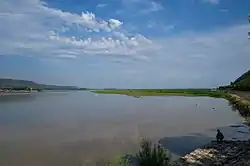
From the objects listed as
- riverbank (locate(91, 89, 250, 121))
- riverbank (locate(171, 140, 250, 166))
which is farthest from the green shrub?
riverbank (locate(91, 89, 250, 121))

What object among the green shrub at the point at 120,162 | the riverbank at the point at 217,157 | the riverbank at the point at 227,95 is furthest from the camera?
the riverbank at the point at 227,95

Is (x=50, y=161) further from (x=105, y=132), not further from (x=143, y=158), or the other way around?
(x=105, y=132)

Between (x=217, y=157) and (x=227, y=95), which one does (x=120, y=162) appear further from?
(x=227, y=95)

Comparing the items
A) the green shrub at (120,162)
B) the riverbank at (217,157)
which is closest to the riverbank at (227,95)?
the riverbank at (217,157)

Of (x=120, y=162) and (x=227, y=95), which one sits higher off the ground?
(x=227, y=95)

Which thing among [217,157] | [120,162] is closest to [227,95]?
[217,157]

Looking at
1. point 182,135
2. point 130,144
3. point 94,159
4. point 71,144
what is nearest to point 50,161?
point 94,159

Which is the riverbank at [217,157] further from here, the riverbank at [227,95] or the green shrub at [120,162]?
the riverbank at [227,95]


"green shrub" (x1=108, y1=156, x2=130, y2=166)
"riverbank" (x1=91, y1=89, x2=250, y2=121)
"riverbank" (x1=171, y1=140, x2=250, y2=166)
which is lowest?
"green shrub" (x1=108, y1=156, x2=130, y2=166)

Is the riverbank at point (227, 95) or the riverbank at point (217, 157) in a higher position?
the riverbank at point (227, 95)

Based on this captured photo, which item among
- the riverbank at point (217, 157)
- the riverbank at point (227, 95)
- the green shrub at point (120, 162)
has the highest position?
the riverbank at point (227, 95)

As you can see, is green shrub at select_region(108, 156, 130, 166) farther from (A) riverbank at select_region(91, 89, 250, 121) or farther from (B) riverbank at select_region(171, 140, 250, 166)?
(A) riverbank at select_region(91, 89, 250, 121)

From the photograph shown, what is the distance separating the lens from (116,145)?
2078 cm

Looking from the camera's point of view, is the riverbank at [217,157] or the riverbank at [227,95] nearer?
the riverbank at [217,157]
